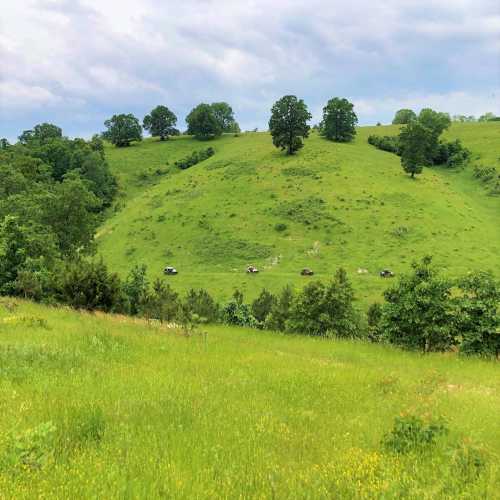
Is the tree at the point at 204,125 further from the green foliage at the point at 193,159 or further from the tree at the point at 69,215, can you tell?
the tree at the point at 69,215

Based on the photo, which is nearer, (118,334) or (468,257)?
(118,334)

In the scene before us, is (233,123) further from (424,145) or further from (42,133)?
(424,145)

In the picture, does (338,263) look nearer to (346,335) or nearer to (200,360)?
(346,335)

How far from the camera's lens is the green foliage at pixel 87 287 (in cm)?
2412

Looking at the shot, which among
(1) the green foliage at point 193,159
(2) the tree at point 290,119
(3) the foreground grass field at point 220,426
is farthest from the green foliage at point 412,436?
(1) the green foliage at point 193,159

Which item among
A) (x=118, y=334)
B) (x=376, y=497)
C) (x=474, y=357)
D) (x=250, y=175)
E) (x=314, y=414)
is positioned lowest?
(x=474, y=357)

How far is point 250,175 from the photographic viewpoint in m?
90.8

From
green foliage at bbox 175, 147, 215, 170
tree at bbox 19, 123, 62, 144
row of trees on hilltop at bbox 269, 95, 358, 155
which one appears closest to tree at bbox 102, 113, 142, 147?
tree at bbox 19, 123, 62, 144

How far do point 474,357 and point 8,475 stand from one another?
17157mm

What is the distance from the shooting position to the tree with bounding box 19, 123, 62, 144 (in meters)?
135

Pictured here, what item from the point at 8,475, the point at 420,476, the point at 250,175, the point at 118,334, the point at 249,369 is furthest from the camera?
the point at 250,175

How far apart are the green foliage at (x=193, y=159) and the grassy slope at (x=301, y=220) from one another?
9043mm

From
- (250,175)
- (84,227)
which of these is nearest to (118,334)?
(84,227)

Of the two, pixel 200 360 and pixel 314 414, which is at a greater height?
pixel 314 414
